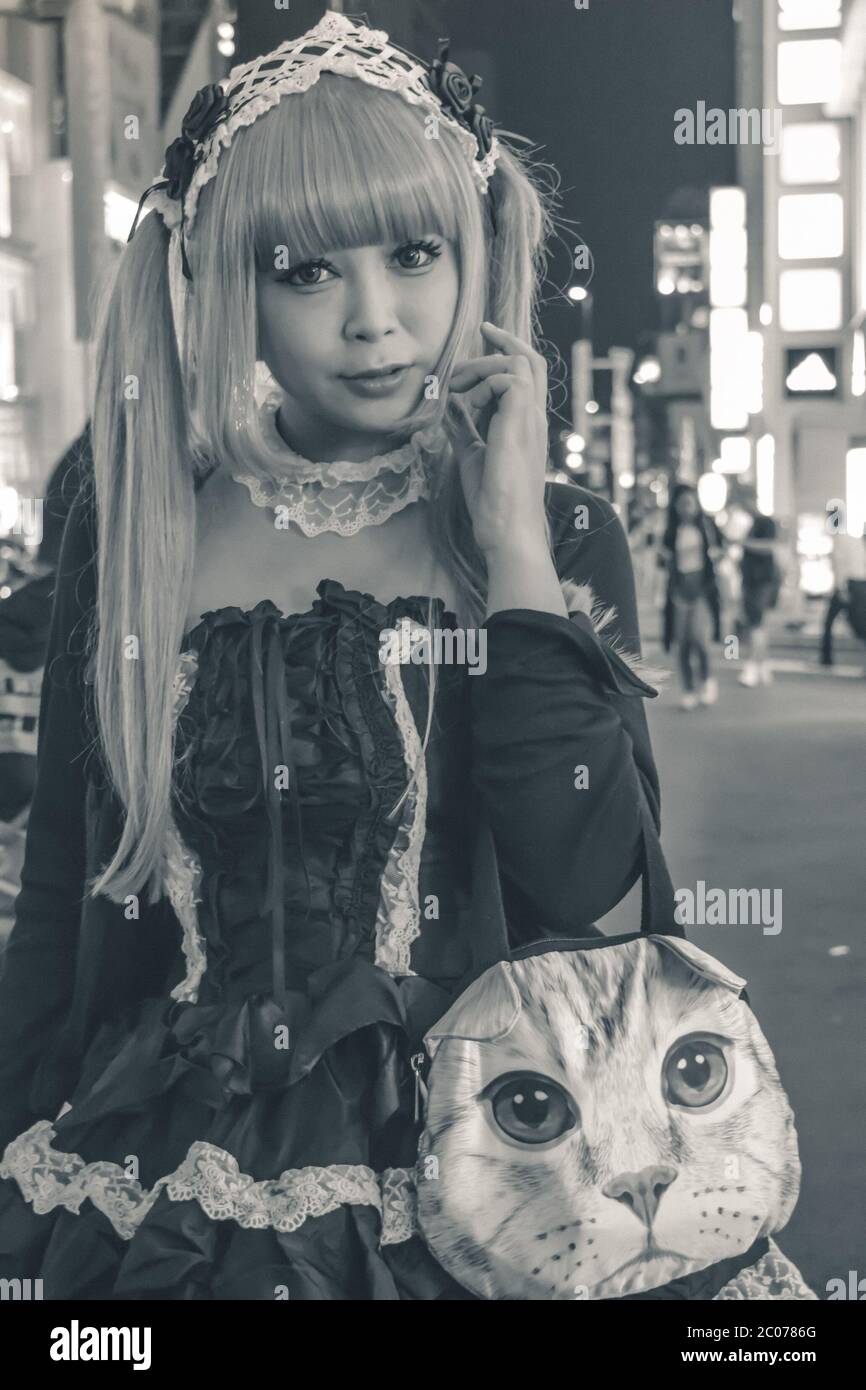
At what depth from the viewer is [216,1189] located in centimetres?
111

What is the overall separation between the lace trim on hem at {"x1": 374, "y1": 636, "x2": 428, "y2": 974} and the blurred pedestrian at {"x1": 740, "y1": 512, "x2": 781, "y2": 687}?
0.83m

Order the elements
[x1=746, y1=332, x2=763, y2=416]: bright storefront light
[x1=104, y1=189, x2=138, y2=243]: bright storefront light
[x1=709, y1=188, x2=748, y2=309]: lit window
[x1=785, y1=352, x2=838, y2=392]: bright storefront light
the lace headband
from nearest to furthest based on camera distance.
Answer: the lace headband, [x1=104, y1=189, x2=138, y2=243]: bright storefront light, [x1=709, y1=188, x2=748, y2=309]: lit window, [x1=746, y1=332, x2=763, y2=416]: bright storefront light, [x1=785, y1=352, x2=838, y2=392]: bright storefront light

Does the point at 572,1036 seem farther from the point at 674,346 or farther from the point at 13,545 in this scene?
the point at 13,545

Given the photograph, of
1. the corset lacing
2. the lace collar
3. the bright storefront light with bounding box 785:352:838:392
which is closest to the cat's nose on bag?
the corset lacing

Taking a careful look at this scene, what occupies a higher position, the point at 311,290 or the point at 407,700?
the point at 311,290

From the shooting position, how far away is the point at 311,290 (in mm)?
1198

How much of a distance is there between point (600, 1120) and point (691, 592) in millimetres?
862

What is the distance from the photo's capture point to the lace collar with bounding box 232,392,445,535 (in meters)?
1.26

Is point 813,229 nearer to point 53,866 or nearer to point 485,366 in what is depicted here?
point 485,366

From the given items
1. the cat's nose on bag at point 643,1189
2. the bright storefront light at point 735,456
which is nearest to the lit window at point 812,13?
the bright storefront light at point 735,456

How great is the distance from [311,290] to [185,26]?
856 mm

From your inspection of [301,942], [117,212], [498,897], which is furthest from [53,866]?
[117,212]

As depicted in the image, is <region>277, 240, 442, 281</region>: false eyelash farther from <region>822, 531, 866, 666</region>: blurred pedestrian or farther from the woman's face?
<region>822, 531, 866, 666</region>: blurred pedestrian
